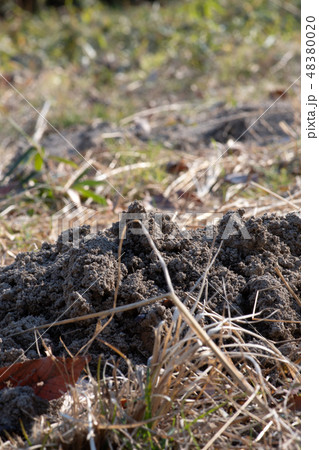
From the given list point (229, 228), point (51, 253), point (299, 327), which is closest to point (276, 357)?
point (299, 327)

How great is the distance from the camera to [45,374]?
54.4 inches

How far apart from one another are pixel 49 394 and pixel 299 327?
0.77 m

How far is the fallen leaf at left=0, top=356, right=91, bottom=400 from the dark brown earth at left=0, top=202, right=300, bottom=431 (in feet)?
0.17

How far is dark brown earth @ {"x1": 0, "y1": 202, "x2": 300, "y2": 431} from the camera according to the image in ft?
4.97

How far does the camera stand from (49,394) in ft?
4.41

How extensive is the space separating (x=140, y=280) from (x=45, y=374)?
40 centimetres

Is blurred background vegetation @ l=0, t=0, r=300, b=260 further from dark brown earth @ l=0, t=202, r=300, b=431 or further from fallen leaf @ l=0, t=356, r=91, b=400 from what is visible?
fallen leaf @ l=0, t=356, r=91, b=400

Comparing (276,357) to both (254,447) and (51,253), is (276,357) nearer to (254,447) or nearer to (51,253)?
(254,447)

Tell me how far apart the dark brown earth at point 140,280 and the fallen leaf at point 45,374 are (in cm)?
5

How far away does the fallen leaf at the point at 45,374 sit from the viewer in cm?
135
